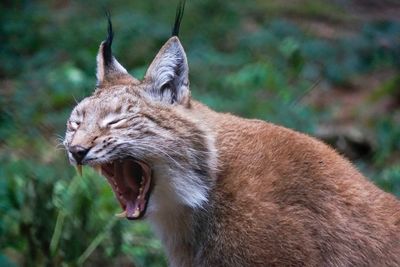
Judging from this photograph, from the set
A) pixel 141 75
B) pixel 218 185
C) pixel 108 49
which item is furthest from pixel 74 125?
pixel 141 75

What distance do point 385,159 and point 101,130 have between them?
4226 millimetres

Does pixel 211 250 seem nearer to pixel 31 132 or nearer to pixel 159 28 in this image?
pixel 31 132

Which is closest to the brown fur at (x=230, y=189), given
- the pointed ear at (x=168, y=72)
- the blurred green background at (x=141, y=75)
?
the pointed ear at (x=168, y=72)

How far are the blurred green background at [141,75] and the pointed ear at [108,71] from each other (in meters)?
1.01

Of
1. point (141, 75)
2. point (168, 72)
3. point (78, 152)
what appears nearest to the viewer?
point (78, 152)

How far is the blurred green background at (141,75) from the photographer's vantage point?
6.28 meters

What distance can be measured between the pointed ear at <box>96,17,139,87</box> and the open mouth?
50 centimetres

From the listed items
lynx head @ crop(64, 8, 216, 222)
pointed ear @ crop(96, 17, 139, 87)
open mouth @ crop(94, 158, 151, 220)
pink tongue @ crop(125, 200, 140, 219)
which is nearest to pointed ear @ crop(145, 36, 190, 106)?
lynx head @ crop(64, 8, 216, 222)

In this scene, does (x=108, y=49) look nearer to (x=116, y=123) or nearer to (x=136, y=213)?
(x=116, y=123)

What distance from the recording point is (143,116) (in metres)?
4.74

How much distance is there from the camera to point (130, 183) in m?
4.79

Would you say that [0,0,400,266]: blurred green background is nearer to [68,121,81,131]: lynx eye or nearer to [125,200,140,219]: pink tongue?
[68,121,81,131]: lynx eye

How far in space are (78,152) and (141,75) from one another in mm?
3393

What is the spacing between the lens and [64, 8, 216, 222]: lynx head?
182 inches
